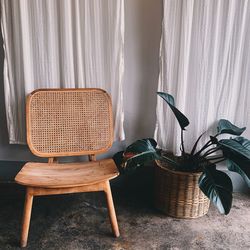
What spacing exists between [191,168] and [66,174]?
2.53 feet

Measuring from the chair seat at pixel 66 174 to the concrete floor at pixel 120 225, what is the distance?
362 millimetres

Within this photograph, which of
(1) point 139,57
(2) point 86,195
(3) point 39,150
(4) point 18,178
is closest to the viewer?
(4) point 18,178

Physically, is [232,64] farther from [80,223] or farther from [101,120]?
[80,223]

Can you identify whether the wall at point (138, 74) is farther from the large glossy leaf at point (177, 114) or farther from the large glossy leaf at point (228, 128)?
the large glossy leaf at point (228, 128)

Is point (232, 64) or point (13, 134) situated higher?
point (232, 64)

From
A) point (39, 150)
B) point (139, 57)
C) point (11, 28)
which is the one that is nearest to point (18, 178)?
A: point (39, 150)

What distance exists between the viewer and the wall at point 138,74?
188 centimetres

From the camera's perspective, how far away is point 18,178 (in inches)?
61.1

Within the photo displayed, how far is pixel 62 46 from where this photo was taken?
1.84 metres

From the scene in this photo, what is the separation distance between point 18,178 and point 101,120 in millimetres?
622

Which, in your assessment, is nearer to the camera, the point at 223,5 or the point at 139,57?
the point at 223,5

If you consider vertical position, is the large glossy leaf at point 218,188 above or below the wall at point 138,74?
below

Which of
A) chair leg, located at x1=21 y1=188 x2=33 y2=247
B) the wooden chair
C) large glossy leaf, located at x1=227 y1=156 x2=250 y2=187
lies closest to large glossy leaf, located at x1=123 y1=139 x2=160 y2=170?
the wooden chair

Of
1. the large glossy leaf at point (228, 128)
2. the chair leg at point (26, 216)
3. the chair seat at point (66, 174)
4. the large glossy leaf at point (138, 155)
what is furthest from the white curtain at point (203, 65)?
the chair leg at point (26, 216)
